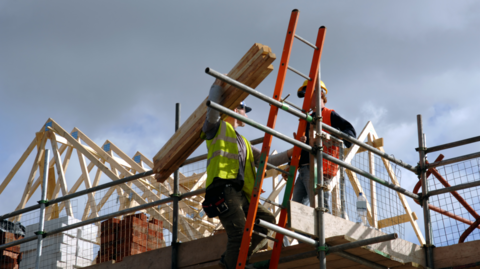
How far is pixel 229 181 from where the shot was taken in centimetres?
625

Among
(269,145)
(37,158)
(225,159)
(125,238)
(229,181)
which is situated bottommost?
(229,181)

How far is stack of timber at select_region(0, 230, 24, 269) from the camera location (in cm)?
1138

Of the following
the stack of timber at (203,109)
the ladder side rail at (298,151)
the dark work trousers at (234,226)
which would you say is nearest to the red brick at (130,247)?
the stack of timber at (203,109)

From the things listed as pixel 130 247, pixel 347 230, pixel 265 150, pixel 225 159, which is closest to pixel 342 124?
pixel 347 230

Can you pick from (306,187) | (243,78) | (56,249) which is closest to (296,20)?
(243,78)

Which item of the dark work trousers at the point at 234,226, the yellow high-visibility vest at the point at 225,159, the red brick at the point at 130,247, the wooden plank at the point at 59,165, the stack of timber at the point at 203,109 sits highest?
the wooden plank at the point at 59,165

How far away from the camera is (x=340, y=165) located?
265 inches

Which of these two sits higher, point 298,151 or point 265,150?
point 298,151

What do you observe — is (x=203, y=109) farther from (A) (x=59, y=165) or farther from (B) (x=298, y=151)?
(A) (x=59, y=165)

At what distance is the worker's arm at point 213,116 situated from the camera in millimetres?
6277

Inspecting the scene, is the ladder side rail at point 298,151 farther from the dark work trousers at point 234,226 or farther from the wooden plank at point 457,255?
the wooden plank at point 457,255

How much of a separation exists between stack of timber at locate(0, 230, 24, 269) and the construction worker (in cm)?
647

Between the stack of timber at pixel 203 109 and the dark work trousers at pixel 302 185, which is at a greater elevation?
the stack of timber at pixel 203 109

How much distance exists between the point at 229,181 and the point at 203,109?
3.41 feet
